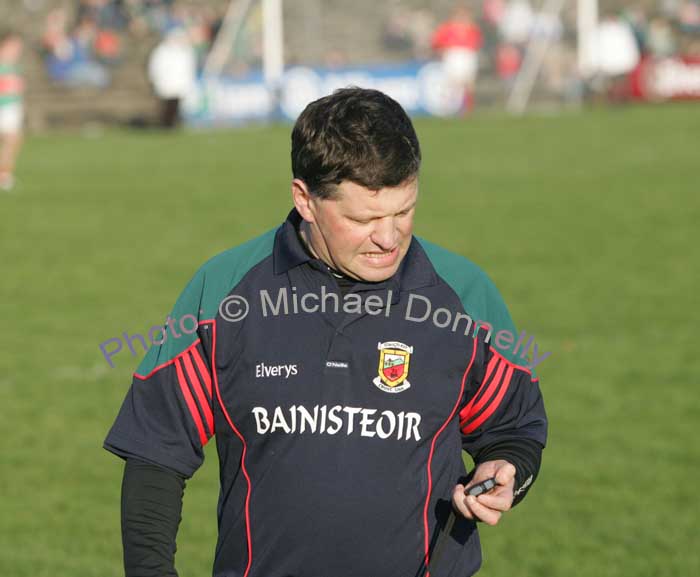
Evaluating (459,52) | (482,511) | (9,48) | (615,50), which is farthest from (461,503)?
(615,50)

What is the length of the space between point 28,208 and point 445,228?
241 inches

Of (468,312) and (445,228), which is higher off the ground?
(468,312)

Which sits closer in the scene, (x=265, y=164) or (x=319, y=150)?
(x=319, y=150)

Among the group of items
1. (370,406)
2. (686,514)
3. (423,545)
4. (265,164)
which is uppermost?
(370,406)

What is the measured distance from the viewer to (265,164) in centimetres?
2456

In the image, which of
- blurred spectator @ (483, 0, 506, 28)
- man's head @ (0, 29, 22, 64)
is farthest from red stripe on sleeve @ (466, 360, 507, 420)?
blurred spectator @ (483, 0, 506, 28)

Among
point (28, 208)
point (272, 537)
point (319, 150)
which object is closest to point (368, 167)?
point (319, 150)

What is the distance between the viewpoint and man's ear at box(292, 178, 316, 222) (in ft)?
11.4

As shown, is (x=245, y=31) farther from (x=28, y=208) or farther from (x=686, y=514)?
(x=686, y=514)

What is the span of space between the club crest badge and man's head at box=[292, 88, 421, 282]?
0.18m

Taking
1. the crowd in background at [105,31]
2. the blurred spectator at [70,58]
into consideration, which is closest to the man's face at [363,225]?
the crowd in background at [105,31]

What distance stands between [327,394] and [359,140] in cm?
62

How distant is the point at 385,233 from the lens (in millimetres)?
3385

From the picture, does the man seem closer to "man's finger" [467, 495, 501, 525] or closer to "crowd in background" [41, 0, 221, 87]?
"man's finger" [467, 495, 501, 525]
